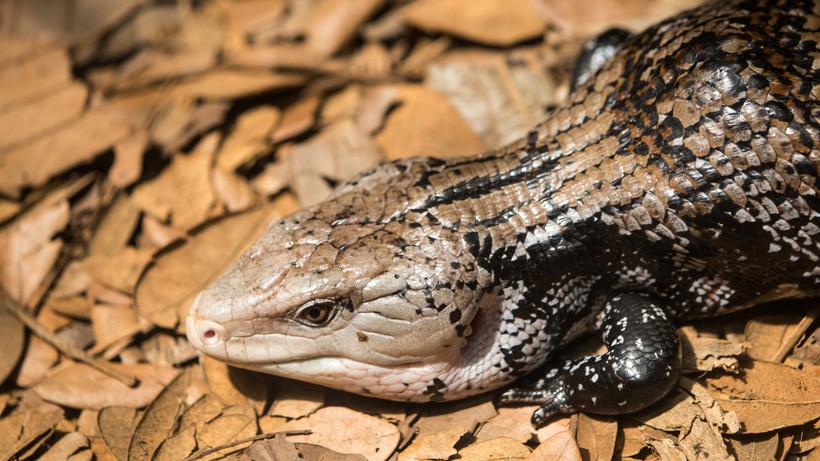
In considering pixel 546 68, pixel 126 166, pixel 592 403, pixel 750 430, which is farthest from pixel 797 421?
pixel 126 166

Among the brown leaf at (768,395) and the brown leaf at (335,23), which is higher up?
the brown leaf at (335,23)

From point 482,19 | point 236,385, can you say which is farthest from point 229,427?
point 482,19

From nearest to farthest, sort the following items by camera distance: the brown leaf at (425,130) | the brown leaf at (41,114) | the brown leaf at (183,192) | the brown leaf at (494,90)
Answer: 1. the brown leaf at (183,192)
2. the brown leaf at (425,130)
3. the brown leaf at (494,90)
4. the brown leaf at (41,114)

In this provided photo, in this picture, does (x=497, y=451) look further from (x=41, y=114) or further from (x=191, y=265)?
(x=41, y=114)

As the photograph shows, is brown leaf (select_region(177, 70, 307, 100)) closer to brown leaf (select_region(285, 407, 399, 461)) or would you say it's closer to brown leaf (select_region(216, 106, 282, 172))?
brown leaf (select_region(216, 106, 282, 172))

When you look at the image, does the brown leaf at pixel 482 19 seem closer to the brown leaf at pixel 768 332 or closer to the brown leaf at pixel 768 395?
the brown leaf at pixel 768 332

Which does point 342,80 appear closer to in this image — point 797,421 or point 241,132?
point 241,132

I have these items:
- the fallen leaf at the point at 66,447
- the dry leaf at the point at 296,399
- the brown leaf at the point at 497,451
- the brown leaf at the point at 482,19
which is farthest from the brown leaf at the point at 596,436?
the brown leaf at the point at 482,19
